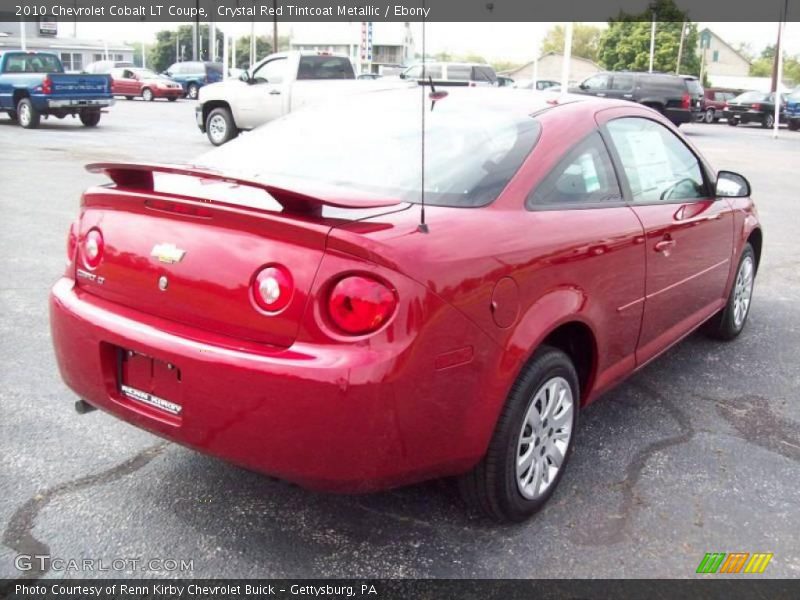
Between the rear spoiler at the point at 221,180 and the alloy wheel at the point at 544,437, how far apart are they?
91cm

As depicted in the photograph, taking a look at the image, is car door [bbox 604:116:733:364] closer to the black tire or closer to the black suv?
the black tire

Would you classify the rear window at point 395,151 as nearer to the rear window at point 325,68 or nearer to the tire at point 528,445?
the tire at point 528,445

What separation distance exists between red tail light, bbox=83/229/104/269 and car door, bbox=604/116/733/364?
2.16m

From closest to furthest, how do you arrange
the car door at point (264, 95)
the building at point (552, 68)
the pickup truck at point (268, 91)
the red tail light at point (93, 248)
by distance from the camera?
the red tail light at point (93, 248) → the pickup truck at point (268, 91) → the car door at point (264, 95) → the building at point (552, 68)

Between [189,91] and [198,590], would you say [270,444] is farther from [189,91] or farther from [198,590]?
[189,91]

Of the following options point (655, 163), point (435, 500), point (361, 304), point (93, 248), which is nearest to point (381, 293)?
point (361, 304)

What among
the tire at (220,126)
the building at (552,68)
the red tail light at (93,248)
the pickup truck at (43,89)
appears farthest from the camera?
the building at (552,68)

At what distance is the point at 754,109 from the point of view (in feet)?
106

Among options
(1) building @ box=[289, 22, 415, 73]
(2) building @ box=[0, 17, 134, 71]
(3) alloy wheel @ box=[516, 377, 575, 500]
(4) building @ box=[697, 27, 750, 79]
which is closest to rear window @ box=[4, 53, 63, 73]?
(1) building @ box=[289, 22, 415, 73]

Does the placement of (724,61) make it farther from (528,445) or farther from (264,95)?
(528,445)

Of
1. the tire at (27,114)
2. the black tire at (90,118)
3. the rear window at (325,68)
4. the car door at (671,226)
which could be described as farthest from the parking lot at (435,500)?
the black tire at (90,118)

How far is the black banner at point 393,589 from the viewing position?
2.51m

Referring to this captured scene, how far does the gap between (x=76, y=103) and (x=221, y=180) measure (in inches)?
733

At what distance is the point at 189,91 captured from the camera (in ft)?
131
